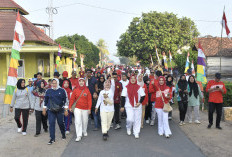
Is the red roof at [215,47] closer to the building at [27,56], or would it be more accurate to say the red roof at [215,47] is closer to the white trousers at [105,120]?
the building at [27,56]

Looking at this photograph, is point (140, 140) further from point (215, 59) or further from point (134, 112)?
point (215, 59)

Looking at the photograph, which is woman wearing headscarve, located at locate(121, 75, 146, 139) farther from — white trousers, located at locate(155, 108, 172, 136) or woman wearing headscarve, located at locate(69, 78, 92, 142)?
woman wearing headscarve, located at locate(69, 78, 92, 142)

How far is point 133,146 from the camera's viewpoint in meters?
6.04

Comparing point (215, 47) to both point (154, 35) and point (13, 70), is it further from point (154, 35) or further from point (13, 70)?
point (13, 70)

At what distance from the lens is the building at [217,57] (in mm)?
35625

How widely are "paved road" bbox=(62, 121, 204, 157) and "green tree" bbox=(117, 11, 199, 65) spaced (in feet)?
101

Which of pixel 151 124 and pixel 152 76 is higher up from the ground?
pixel 152 76

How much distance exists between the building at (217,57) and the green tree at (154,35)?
3.49 m

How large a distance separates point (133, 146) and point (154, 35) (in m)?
32.4

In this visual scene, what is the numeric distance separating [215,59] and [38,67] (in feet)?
85.6

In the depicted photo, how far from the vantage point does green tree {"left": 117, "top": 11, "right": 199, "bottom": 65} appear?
37.1 m

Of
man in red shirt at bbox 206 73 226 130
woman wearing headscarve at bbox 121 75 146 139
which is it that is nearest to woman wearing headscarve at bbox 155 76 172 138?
woman wearing headscarve at bbox 121 75 146 139

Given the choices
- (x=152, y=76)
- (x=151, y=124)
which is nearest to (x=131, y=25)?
(x=152, y=76)

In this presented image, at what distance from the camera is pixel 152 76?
10.5 meters
